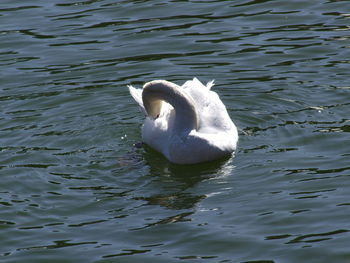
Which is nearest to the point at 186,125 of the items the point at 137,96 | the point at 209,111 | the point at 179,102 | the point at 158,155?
the point at 179,102

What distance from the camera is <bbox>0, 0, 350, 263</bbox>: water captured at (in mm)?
9508

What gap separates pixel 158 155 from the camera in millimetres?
12352

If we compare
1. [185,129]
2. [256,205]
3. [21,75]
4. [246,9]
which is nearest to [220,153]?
[185,129]

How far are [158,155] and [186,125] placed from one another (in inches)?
28.8

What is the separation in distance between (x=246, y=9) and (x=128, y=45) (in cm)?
264

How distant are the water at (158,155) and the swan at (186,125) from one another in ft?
0.63

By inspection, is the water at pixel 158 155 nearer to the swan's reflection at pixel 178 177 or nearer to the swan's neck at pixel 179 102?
the swan's reflection at pixel 178 177

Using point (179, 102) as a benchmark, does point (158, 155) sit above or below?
below

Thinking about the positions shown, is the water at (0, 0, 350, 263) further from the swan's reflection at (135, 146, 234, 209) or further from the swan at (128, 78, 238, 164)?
the swan at (128, 78, 238, 164)

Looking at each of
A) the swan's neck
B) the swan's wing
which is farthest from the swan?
the swan's wing

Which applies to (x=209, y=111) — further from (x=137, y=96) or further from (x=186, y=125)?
(x=137, y=96)

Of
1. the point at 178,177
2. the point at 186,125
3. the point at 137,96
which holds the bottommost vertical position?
the point at 178,177

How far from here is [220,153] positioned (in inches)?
460

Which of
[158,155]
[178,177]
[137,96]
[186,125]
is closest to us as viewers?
[178,177]
